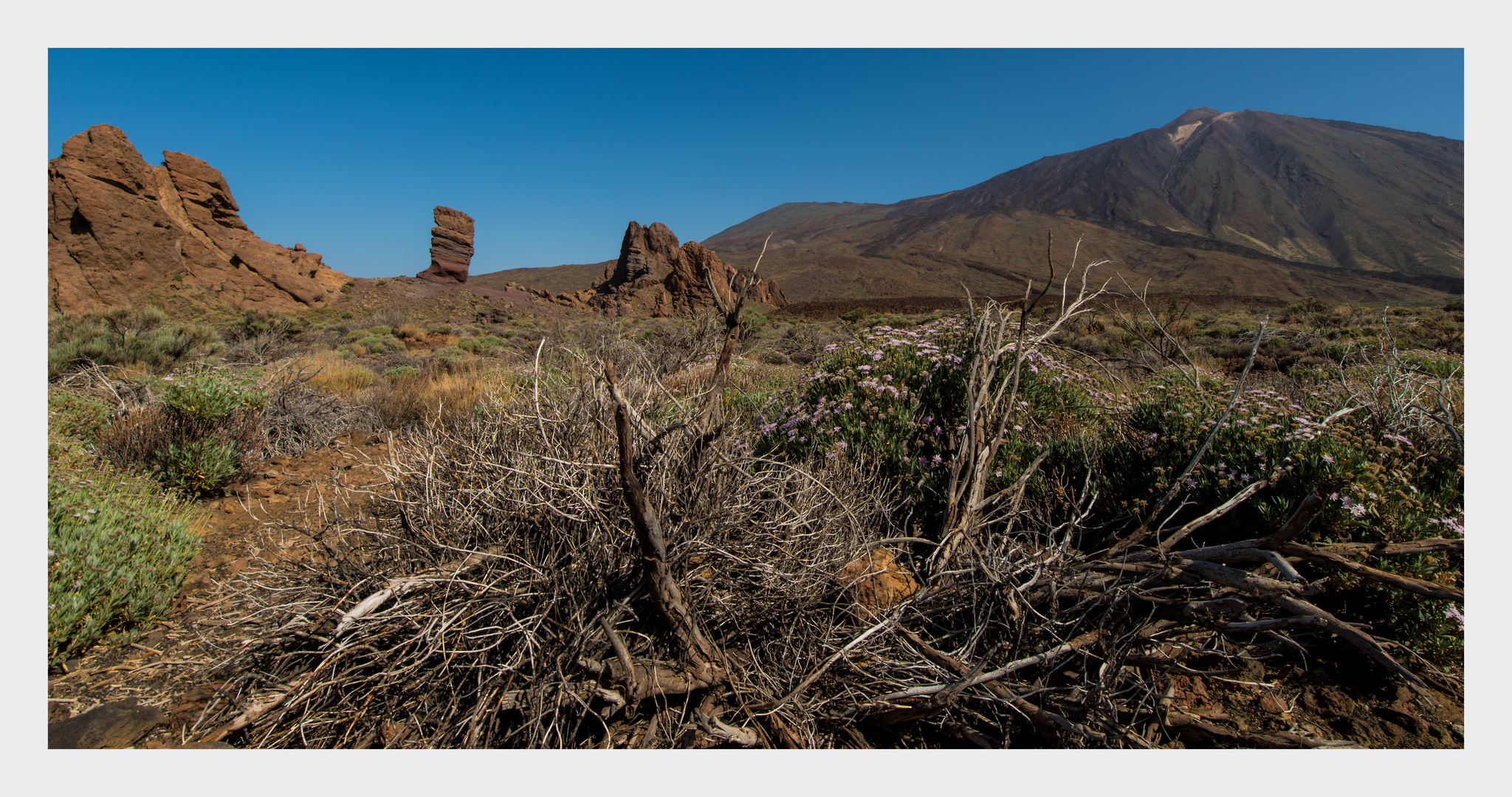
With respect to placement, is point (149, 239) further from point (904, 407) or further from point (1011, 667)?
point (1011, 667)

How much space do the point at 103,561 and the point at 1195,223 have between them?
13811 centimetres

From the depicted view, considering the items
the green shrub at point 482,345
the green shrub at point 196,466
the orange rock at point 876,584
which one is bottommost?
the orange rock at point 876,584

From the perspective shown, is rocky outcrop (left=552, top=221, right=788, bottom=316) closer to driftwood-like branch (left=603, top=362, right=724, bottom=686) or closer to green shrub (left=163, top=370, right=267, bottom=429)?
green shrub (left=163, top=370, right=267, bottom=429)

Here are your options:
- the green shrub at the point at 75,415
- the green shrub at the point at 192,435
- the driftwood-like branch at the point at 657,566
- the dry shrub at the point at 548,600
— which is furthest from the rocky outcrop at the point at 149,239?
the driftwood-like branch at the point at 657,566

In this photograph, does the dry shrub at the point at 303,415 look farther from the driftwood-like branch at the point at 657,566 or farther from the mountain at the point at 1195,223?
the mountain at the point at 1195,223

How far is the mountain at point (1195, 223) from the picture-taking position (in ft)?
226

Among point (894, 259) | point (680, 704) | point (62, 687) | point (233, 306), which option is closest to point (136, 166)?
point (233, 306)

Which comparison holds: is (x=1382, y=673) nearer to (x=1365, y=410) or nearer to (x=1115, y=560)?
(x=1115, y=560)

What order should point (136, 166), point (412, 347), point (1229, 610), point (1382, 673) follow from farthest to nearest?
1. point (136, 166)
2. point (412, 347)
3. point (1382, 673)
4. point (1229, 610)

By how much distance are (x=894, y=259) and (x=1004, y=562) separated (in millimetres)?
84566

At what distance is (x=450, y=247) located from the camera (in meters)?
39.7

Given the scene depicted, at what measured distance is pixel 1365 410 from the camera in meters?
3.39

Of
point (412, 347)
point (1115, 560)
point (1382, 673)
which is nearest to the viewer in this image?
point (1382, 673)

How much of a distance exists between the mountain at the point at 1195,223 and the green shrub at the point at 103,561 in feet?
179
